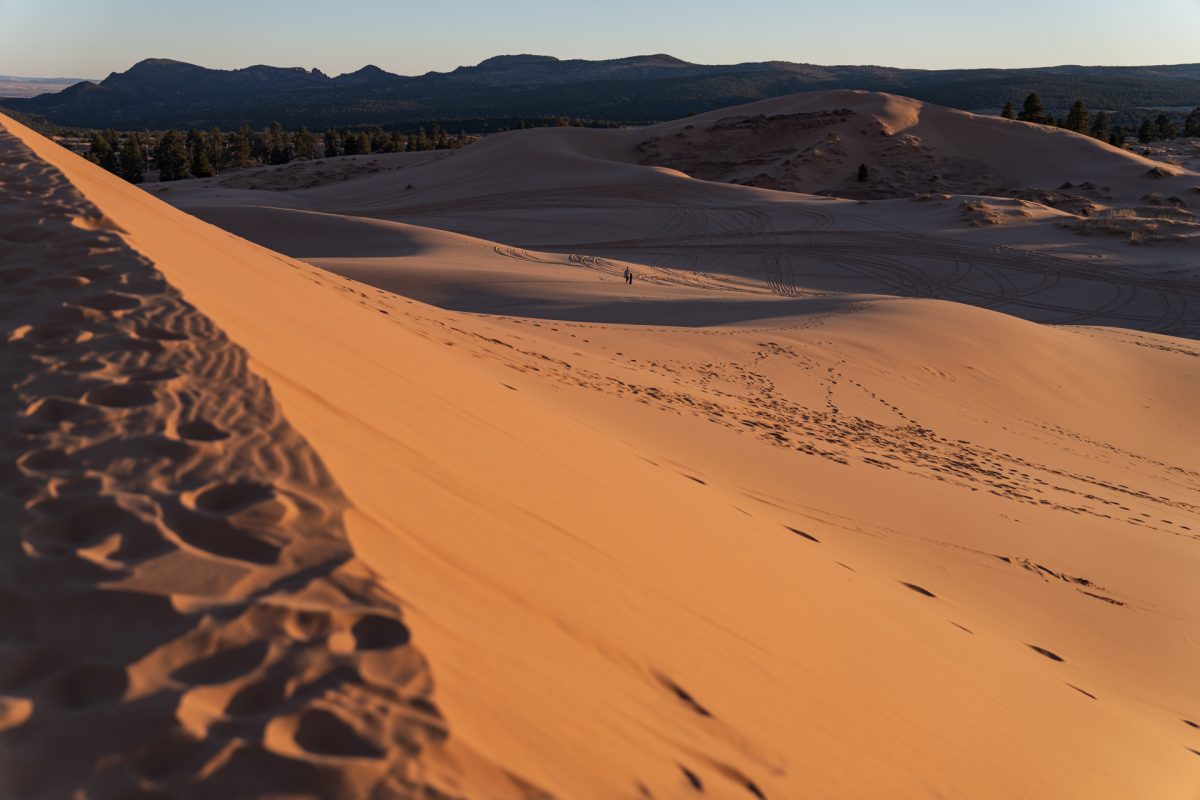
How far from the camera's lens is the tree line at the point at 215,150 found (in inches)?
2235

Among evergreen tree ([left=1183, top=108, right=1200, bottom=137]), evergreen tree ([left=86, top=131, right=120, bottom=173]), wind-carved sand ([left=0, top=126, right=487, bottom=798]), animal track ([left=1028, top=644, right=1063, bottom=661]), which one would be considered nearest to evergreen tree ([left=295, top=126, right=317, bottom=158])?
evergreen tree ([left=86, top=131, right=120, bottom=173])

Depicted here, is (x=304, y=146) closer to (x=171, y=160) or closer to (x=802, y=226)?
(x=171, y=160)

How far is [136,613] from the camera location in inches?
88.9

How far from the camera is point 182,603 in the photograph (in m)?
2.30

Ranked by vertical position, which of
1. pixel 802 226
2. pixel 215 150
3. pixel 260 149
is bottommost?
pixel 802 226

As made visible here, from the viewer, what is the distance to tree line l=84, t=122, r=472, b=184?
5678 centimetres

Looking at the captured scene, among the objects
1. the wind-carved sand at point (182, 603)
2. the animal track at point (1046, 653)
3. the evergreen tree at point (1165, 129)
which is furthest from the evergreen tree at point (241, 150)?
the animal track at point (1046, 653)

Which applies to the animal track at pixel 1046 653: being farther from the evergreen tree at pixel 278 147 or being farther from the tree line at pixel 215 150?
the evergreen tree at pixel 278 147

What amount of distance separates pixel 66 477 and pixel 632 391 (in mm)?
6491

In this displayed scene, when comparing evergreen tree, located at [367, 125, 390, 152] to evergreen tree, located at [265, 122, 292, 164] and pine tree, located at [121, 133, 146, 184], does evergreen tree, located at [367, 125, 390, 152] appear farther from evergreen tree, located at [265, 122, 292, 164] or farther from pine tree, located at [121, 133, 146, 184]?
pine tree, located at [121, 133, 146, 184]

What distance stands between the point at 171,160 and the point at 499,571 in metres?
61.8

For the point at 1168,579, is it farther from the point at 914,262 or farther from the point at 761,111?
the point at 761,111

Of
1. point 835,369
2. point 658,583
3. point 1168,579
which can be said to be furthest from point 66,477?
point 835,369

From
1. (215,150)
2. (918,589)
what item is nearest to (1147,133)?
(215,150)
